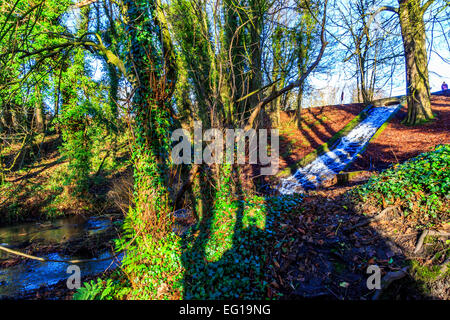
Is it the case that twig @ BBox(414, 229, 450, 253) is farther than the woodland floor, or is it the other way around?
twig @ BBox(414, 229, 450, 253)

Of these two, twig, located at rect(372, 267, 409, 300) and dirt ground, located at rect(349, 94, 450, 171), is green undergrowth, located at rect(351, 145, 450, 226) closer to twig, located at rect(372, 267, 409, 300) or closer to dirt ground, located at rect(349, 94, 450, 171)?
twig, located at rect(372, 267, 409, 300)

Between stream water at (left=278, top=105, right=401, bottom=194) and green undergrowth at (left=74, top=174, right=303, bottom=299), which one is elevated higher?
stream water at (left=278, top=105, right=401, bottom=194)

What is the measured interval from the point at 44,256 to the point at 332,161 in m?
12.5

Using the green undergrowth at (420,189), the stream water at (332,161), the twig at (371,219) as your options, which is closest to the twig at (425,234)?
the green undergrowth at (420,189)

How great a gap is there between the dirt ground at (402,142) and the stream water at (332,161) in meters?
0.59

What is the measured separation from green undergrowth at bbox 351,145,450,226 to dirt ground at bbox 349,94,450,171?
379cm

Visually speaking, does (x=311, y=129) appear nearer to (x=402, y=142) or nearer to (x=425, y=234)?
(x=402, y=142)

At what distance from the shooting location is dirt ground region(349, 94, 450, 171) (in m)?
8.83

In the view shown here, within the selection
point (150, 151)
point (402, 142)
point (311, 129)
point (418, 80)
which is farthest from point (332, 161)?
point (150, 151)

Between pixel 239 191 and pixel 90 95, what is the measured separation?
1011cm

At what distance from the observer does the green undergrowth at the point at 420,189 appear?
151 inches

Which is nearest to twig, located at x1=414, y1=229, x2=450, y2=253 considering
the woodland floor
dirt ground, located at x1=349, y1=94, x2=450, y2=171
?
the woodland floor

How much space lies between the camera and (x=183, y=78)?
429 inches

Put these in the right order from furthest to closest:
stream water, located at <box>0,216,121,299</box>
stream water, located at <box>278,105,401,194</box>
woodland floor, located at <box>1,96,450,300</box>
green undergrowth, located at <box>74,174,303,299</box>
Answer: stream water, located at <box>278,105,401,194</box> → stream water, located at <box>0,216,121,299</box> → green undergrowth, located at <box>74,174,303,299</box> → woodland floor, located at <box>1,96,450,300</box>
